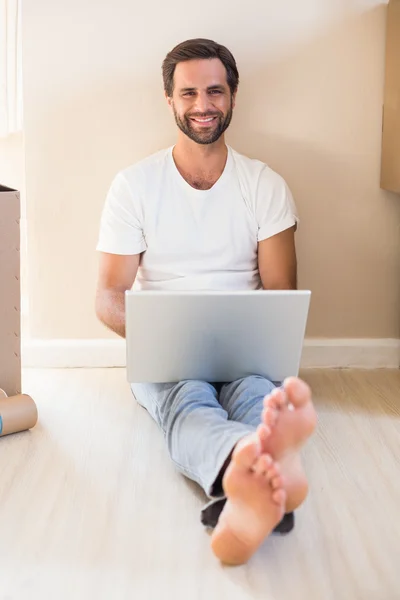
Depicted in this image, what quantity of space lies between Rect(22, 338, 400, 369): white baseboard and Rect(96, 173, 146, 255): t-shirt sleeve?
1.59 feet

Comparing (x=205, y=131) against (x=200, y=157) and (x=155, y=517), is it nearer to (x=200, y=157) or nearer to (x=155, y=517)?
(x=200, y=157)

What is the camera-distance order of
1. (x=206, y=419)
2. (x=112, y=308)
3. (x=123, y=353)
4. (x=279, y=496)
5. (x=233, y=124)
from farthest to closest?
(x=123, y=353)
(x=233, y=124)
(x=112, y=308)
(x=206, y=419)
(x=279, y=496)

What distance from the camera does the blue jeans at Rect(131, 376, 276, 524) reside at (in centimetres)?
149

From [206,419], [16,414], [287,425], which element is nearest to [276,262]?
[206,419]

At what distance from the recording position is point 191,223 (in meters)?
2.08

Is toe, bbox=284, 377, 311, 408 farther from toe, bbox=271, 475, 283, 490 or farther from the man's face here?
the man's face

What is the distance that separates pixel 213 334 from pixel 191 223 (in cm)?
51

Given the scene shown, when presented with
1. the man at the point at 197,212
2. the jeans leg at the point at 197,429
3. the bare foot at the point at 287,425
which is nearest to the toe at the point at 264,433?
the bare foot at the point at 287,425

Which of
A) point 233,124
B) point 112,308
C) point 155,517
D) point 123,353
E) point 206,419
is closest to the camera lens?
point 155,517

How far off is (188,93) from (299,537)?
1.20 metres

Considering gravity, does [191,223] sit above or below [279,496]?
above

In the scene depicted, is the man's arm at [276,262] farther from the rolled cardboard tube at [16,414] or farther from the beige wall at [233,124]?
the rolled cardboard tube at [16,414]

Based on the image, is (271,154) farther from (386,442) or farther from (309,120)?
(386,442)

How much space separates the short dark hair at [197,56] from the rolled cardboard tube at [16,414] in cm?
92
